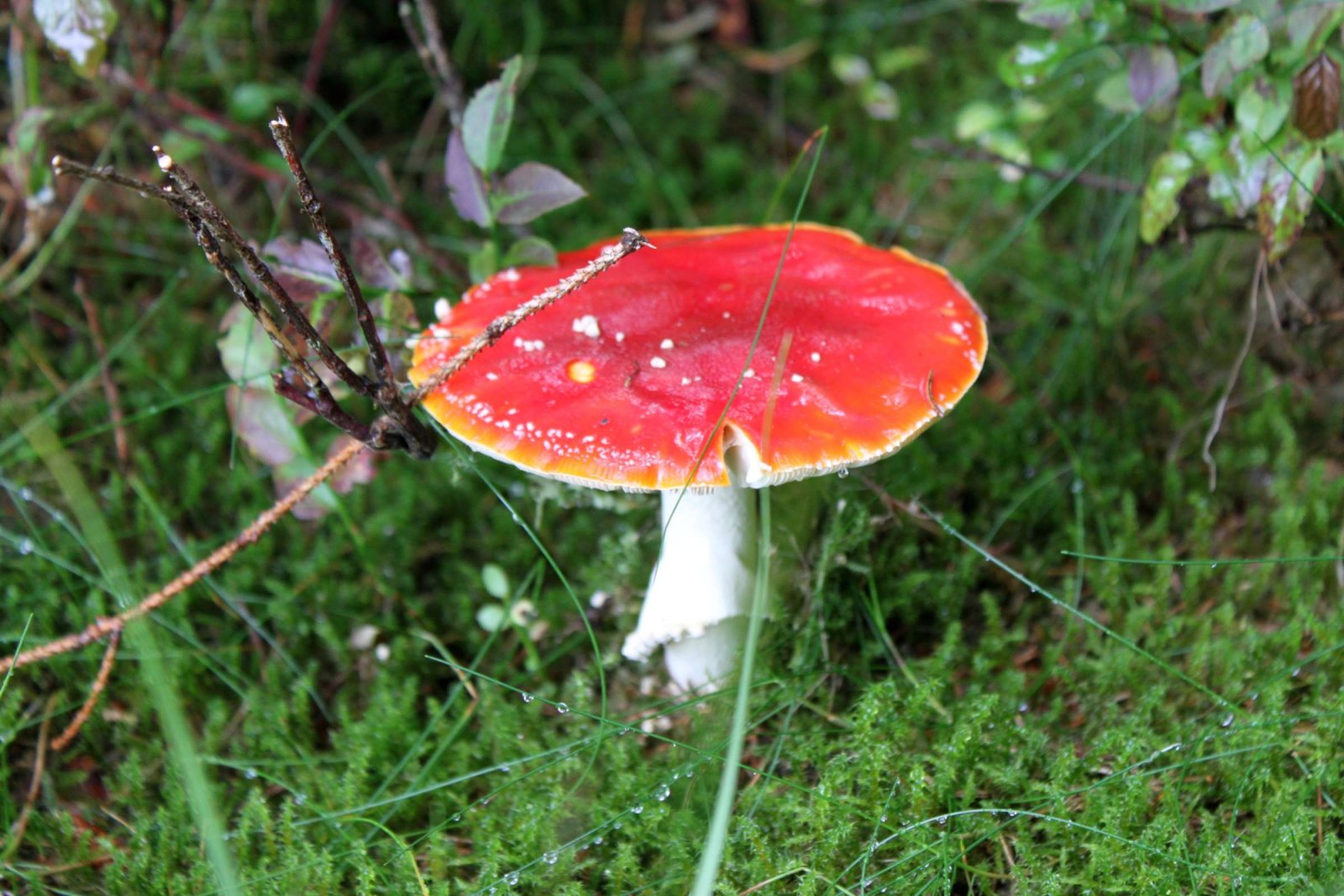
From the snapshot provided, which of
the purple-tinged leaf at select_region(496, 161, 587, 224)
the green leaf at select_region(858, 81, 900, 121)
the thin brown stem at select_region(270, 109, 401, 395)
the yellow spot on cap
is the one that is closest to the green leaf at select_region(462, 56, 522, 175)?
the purple-tinged leaf at select_region(496, 161, 587, 224)

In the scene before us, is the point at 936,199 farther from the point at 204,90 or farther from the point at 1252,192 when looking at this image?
the point at 204,90

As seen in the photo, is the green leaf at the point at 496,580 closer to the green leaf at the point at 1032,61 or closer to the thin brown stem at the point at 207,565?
the thin brown stem at the point at 207,565

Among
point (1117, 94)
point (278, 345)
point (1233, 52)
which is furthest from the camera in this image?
point (1117, 94)

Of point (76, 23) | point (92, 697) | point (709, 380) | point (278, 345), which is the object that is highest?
point (76, 23)

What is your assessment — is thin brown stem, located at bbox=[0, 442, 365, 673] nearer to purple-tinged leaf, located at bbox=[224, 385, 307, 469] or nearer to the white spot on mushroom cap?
purple-tinged leaf, located at bbox=[224, 385, 307, 469]

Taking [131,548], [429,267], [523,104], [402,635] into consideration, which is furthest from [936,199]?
[131,548]

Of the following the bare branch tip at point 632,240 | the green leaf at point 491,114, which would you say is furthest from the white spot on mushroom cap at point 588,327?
the green leaf at point 491,114

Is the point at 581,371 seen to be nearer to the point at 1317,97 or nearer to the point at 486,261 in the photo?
the point at 486,261

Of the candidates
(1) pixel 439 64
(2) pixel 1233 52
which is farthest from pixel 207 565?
(2) pixel 1233 52
